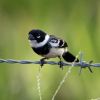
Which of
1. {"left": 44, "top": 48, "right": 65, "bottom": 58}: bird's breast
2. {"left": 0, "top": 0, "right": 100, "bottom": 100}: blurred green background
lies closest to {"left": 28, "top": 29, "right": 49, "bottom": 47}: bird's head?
{"left": 44, "top": 48, "right": 65, "bottom": 58}: bird's breast

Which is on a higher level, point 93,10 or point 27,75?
point 93,10

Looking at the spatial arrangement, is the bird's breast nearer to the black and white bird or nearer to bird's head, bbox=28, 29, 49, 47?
the black and white bird

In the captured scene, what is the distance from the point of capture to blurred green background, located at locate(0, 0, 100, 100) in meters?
8.19

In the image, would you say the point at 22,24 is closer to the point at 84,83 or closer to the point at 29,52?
the point at 29,52

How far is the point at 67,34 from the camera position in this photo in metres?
8.23

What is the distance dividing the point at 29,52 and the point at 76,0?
0.79m

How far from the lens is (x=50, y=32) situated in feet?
27.1

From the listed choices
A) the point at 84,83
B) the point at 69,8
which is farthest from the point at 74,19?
the point at 84,83

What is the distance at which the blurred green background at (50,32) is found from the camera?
8.19 metres

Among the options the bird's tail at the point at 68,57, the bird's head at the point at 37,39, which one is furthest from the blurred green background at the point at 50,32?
the bird's head at the point at 37,39

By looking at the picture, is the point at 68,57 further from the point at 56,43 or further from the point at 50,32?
the point at 50,32

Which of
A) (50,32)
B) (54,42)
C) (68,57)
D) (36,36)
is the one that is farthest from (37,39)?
(50,32)

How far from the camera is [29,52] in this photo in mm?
8383

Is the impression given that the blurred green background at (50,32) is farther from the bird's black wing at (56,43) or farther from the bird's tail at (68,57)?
the bird's black wing at (56,43)
